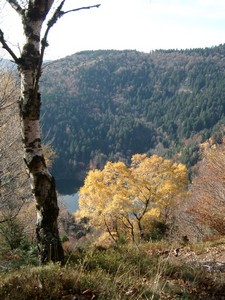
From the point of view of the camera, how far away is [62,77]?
198 m

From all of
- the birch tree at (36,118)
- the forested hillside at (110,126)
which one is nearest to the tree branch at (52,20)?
the birch tree at (36,118)

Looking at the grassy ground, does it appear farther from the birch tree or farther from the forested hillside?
the forested hillside

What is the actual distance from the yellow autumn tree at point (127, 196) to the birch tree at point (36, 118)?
69.4 ft

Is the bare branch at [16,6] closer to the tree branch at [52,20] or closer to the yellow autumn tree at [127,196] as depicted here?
the tree branch at [52,20]

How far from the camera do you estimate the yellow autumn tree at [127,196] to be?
26.3 meters

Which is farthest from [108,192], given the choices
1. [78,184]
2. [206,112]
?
[206,112]

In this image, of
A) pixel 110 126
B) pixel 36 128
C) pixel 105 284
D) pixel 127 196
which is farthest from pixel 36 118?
pixel 110 126

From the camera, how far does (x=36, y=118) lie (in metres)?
4.52

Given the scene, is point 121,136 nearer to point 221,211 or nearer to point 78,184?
point 78,184

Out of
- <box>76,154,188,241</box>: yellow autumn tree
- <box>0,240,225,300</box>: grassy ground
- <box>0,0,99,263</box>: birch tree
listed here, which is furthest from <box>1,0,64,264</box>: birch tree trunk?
<box>76,154,188,241</box>: yellow autumn tree

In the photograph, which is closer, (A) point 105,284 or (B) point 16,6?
(A) point 105,284

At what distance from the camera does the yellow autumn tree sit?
26.3 m

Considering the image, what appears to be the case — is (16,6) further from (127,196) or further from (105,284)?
(127,196)

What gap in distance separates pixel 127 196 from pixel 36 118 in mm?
22359
